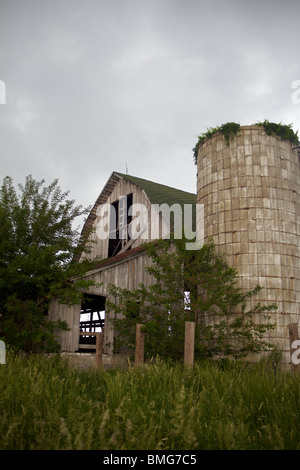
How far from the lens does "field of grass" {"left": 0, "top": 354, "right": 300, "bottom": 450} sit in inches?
188

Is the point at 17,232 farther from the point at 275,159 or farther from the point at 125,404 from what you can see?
the point at 125,404

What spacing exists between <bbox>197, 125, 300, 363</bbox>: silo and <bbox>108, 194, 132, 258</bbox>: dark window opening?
5868 mm

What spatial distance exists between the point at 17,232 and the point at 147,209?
5858mm

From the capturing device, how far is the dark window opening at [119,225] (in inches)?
806

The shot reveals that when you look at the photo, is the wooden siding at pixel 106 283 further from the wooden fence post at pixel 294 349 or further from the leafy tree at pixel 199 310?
the wooden fence post at pixel 294 349

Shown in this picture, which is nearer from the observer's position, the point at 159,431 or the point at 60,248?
the point at 159,431

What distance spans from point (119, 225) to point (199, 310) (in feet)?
28.3

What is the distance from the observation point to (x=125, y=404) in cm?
620

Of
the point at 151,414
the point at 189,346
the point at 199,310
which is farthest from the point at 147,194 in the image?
the point at 151,414

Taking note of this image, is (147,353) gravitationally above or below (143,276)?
below

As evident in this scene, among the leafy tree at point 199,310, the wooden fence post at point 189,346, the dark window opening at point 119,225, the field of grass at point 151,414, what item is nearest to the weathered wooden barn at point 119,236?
the dark window opening at point 119,225

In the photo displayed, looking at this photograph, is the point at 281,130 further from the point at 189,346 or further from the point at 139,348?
the point at 139,348

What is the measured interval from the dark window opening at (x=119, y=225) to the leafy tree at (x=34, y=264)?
377cm
